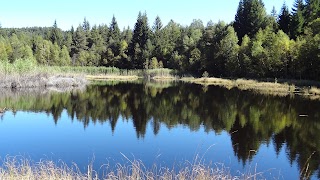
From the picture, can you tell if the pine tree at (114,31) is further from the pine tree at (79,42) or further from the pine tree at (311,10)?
the pine tree at (311,10)

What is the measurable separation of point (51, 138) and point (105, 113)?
8230 mm

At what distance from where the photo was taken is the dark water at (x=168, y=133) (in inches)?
509

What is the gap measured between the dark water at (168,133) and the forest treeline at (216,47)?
18.9m

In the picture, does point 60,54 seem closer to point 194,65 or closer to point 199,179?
A: point 194,65

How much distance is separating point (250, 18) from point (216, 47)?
9551mm

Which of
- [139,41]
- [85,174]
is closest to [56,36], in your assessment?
[139,41]

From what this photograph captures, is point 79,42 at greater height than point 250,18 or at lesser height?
lesser

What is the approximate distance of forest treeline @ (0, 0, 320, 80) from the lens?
1871 inches

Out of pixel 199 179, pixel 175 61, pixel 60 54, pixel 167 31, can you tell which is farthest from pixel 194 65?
pixel 199 179

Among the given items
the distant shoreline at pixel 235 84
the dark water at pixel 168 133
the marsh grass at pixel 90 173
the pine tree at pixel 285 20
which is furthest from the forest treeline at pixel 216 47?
the marsh grass at pixel 90 173

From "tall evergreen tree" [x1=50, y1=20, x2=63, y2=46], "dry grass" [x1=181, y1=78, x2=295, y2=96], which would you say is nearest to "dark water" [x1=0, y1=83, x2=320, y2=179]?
"dry grass" [x1=181, y1=78, x2=295, y2=96]

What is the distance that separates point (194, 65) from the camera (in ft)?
231

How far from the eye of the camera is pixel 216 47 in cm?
6600

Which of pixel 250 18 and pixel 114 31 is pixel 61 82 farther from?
pixel 114 31
